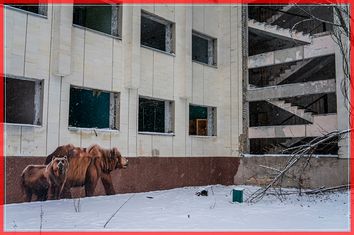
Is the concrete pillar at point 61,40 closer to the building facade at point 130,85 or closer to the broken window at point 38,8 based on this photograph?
the building facade at point 130,85

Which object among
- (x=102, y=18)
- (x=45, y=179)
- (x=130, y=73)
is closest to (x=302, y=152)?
(x=130, y=73)

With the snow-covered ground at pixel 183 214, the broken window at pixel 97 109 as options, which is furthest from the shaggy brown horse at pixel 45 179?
the broken window at pixel 97 109

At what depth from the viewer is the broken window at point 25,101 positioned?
36.0ft

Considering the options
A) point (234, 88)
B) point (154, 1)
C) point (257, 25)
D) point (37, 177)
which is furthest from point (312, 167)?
point (37, 177)

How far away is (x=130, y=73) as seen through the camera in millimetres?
13156

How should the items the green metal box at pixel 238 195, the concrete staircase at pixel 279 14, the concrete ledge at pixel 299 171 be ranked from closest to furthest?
the green metal box at pixel 238 195
the concrete ledge at pixel 299 171
the concrete staircase at pixel 279 14

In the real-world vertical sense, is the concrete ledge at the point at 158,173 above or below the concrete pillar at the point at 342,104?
below

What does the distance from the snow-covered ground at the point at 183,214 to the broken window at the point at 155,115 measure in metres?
3.33

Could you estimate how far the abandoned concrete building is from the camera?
36.0ft

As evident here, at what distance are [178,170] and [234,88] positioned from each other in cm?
466

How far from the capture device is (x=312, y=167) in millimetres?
14359

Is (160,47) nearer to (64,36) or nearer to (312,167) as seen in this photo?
(64,36)

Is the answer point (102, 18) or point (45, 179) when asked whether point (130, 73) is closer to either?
point (102, 18)

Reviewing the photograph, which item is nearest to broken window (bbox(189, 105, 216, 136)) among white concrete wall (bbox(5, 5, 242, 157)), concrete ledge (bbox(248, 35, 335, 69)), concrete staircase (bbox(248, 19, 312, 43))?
white concrete wall (bbox(5, 5, 242, 157))
